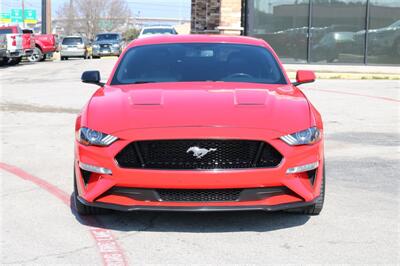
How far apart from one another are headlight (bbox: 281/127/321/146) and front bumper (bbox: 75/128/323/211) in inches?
1.6

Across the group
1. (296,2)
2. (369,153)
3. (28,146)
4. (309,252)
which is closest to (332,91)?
(296,2)

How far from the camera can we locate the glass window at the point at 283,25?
2225 centimetres

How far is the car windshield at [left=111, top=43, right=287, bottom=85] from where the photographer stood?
5.91 metres

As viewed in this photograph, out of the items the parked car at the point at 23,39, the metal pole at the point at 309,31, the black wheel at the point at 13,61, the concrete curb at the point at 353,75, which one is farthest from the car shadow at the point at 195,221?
the black wheel at the point at 13,61

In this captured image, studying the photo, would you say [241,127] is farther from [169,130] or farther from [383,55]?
[383,55]

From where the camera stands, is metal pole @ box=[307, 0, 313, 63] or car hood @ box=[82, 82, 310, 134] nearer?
car hood @ box=[82, 82, 310, 134]

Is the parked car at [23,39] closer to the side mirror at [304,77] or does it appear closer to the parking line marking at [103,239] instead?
the parking line marking at [103,239]

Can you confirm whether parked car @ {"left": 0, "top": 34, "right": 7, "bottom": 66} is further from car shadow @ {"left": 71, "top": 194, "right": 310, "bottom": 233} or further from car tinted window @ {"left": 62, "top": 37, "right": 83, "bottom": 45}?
car shadow @ {"left": 71, "top": 194, "right": 310, "bottom": 233}

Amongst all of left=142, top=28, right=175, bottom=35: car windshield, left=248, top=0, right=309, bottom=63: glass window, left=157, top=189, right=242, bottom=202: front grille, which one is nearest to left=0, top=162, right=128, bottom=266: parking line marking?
left=157, top=189, right=242, bottom=202: front grille

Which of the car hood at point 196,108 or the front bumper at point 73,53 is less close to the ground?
the car hood at point 196,108

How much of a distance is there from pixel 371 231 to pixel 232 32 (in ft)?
60.1

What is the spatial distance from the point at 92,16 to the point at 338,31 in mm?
81852

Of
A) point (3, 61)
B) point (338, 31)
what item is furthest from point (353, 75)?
point (3, 61)

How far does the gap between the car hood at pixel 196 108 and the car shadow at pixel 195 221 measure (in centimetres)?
81
